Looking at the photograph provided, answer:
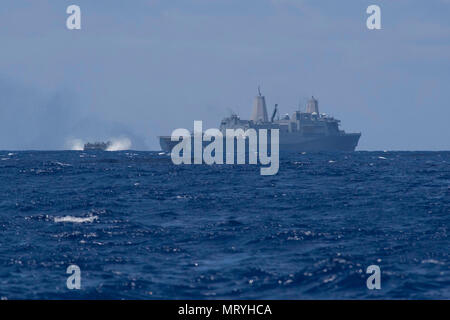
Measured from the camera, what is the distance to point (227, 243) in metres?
32.0

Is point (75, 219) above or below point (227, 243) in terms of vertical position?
above

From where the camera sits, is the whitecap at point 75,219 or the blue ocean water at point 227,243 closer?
the blue ocean water at point 227,243

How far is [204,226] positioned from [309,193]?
1855cm

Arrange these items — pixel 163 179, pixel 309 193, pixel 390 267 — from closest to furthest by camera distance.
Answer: pixel 390 267, pixel 309 193, pixel 163 179

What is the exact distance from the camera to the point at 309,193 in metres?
54.3

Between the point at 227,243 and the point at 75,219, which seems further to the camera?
the point at 75,219

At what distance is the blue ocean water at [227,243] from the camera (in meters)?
24.1

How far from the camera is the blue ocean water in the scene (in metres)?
24.1

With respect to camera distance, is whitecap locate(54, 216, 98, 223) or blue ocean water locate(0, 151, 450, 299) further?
whitecap locate(54, 216, 98, 223)
